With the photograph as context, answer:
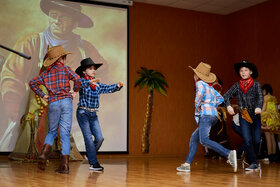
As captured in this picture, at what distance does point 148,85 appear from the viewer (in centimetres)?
879

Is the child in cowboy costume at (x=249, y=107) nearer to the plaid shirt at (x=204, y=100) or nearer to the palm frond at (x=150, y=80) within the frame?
the plaid shirt at (x=204, y=100)

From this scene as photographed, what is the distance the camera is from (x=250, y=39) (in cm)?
918

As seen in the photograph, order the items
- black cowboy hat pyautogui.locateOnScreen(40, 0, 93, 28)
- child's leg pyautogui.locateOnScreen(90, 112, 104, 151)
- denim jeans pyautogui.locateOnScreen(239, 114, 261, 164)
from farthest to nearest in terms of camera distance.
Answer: black cowboy hat pyautogui.locateOnScreen(40, 0, 93, 28) < denim jeans pyautogui.locateOnScreen(239, 114, 261, 164) < child's leg pyautogui.locateOnScreen(90, 112, 104, 151)

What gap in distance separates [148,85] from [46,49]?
2.28 m

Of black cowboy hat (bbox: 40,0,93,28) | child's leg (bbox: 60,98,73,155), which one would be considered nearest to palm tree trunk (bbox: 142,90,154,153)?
black cowboy hat (bbox: 40,0,93,28)

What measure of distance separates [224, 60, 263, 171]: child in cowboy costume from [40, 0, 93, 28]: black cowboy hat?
149 inches

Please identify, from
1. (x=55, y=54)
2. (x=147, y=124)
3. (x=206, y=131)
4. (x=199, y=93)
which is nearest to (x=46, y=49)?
(x=147, y=124)

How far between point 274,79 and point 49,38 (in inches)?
182

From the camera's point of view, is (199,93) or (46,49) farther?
(46,49)

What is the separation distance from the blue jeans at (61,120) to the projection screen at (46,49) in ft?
6.54

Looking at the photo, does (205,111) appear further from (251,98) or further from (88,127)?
(88,127)

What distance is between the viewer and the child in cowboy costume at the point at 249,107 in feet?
17.7

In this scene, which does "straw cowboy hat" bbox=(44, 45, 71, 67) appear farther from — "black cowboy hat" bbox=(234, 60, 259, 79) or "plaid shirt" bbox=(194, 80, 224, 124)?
"black cowboy hat" bbox=(234, 60, 259, 79)

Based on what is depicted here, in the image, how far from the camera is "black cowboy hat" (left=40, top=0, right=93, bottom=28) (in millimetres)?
7930
